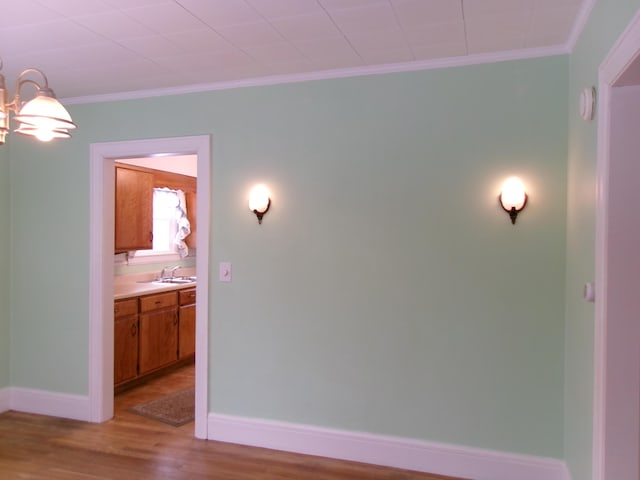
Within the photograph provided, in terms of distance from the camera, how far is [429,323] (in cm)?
289

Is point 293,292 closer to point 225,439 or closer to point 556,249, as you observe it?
point 225,439

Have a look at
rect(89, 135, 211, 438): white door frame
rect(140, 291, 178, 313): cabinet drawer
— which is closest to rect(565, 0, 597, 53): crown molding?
rect(89, 135, 211, 438): white door frame

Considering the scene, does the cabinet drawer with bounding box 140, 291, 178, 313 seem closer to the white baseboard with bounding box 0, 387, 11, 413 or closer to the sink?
the sink

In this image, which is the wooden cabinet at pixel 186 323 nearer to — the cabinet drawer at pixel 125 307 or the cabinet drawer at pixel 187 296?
the cabinet drawer at pixel 187 296

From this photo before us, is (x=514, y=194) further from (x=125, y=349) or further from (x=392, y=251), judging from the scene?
(x=125, y=349)

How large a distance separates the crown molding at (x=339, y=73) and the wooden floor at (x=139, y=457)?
2425mm

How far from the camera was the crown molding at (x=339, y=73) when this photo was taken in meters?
2.69

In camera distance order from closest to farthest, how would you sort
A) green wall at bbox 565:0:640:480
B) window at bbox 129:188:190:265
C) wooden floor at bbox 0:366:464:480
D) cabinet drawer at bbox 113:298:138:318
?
green wall at bbox 565:0:640:480 → wooden floor at bbox 0:366:464:480 → cabinet drawer at bbox 113:298:138:318 → window at bbox 129:188:190:265

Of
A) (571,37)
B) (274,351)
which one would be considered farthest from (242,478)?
(571,37)

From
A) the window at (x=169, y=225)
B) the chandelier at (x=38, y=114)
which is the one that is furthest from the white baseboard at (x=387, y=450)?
the window at (x=169, y=225)

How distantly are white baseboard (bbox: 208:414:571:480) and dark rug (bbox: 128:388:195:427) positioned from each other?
50 cm

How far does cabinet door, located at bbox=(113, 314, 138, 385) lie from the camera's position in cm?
410

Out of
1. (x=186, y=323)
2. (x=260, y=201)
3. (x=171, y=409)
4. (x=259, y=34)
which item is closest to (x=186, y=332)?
(x=186, y=323)

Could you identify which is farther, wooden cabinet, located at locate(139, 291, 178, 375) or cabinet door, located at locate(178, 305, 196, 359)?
cabinet door, located at locate(178, 305, 196, 359)
